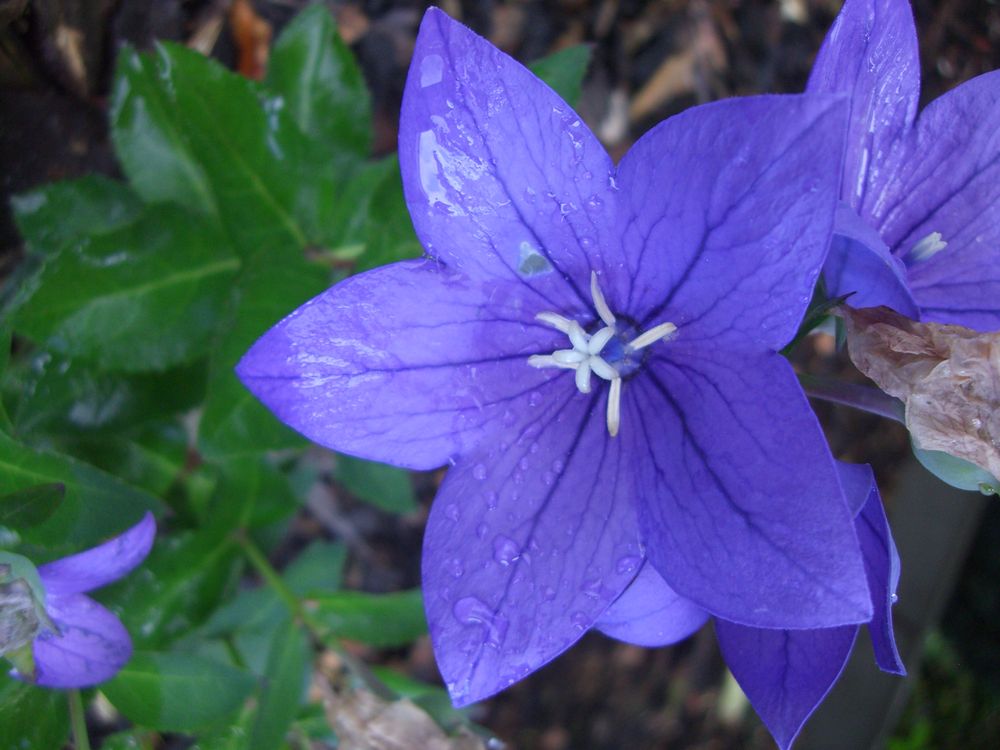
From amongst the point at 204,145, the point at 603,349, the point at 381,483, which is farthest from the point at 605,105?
the point at 603,349

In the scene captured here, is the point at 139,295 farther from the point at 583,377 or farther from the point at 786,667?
the point at 786,667

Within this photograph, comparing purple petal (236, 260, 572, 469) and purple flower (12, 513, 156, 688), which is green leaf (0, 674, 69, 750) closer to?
purple flower (12, 513, 156, 688)

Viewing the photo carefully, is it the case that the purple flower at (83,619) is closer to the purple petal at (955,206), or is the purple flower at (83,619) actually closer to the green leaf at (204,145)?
the green leaf at (204,145)

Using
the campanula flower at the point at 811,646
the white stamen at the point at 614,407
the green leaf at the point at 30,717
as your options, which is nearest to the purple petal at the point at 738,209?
the white stamen at the point at 614,407

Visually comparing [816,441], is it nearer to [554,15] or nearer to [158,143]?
[158,143]

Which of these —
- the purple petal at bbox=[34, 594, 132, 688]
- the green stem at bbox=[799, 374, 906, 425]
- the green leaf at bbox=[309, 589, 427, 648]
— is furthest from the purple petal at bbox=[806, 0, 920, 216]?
the green leaf at bbox=[309, 589, 427, 648]

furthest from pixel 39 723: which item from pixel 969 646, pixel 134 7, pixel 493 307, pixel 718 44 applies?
pixel 969 646
